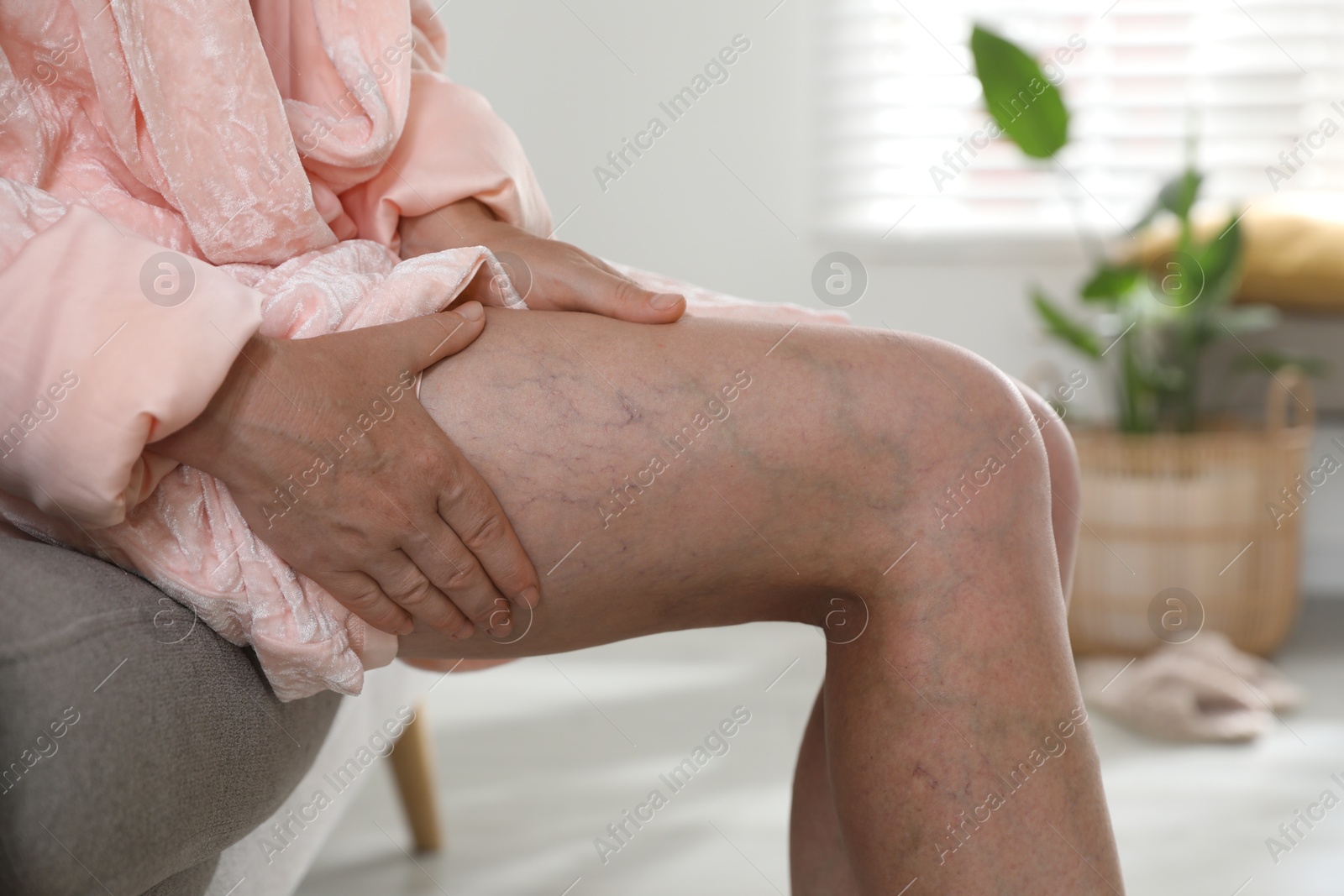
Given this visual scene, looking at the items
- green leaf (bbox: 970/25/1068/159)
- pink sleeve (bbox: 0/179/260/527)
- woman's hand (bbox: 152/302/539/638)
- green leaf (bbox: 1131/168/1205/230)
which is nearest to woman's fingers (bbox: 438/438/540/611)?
woman's hand (bbox: 152/302/539/638)

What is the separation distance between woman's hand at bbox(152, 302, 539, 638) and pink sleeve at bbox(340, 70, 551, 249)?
172 millimetres

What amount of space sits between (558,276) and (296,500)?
0.20 metres

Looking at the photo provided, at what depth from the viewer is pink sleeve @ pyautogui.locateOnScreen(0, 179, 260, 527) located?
413 millimetres

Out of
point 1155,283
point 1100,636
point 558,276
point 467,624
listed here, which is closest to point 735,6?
point 1155,283

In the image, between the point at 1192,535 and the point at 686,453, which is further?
the point at 1192,535

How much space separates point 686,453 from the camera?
0.49 meters

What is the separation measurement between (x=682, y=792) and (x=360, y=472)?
1106 mm

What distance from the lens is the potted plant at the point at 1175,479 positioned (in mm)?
1908

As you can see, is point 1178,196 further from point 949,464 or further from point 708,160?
point 949,464

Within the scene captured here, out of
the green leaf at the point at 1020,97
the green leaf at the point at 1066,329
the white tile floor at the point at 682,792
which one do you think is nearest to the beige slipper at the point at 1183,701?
the white tile floor at the point at 682,792

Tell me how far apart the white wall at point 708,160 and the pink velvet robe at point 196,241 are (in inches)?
67.3

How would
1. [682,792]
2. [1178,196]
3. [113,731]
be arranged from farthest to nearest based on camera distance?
[1178,196] → [682,792] → [113,731]

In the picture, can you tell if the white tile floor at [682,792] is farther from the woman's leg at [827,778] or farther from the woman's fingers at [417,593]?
the woman's fingers at [417,593]

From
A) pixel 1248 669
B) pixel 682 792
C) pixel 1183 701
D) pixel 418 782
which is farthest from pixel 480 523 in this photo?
pixel 1248 669
